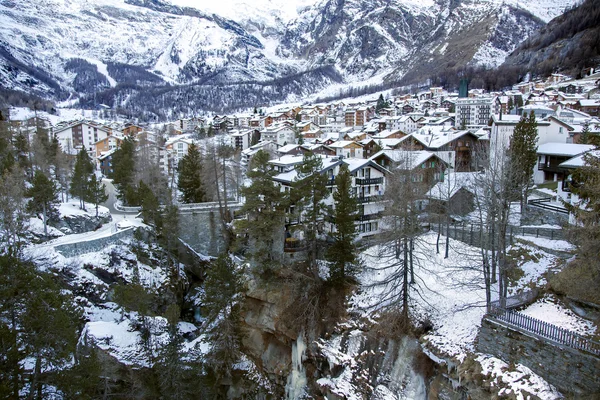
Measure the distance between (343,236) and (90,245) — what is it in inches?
787

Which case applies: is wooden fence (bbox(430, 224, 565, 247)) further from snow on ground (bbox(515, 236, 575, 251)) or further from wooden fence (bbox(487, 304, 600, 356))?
wooden fence (bbox(487, 304, 600, 356))

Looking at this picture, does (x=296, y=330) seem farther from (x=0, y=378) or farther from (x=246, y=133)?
(x=246, y=133)

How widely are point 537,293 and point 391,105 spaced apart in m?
121

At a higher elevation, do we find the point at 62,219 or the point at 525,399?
the point at 62,219

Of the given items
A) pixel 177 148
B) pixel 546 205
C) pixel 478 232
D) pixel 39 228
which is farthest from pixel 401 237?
pixel 177 148

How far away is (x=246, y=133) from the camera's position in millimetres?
95688

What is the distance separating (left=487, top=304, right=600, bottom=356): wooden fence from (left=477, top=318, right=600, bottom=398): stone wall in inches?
7.0

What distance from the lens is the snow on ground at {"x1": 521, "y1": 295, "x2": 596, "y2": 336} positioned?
53.0ft

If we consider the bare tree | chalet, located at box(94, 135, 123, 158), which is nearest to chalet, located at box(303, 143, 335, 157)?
the bare tree

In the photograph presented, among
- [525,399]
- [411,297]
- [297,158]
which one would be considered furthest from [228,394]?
[297,158]

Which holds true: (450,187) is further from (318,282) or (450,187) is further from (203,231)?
(203,231)

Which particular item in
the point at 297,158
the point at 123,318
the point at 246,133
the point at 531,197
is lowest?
the point at 123,318

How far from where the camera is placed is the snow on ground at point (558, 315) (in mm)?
16163

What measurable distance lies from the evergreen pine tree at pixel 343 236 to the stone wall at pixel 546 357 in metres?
8.89
